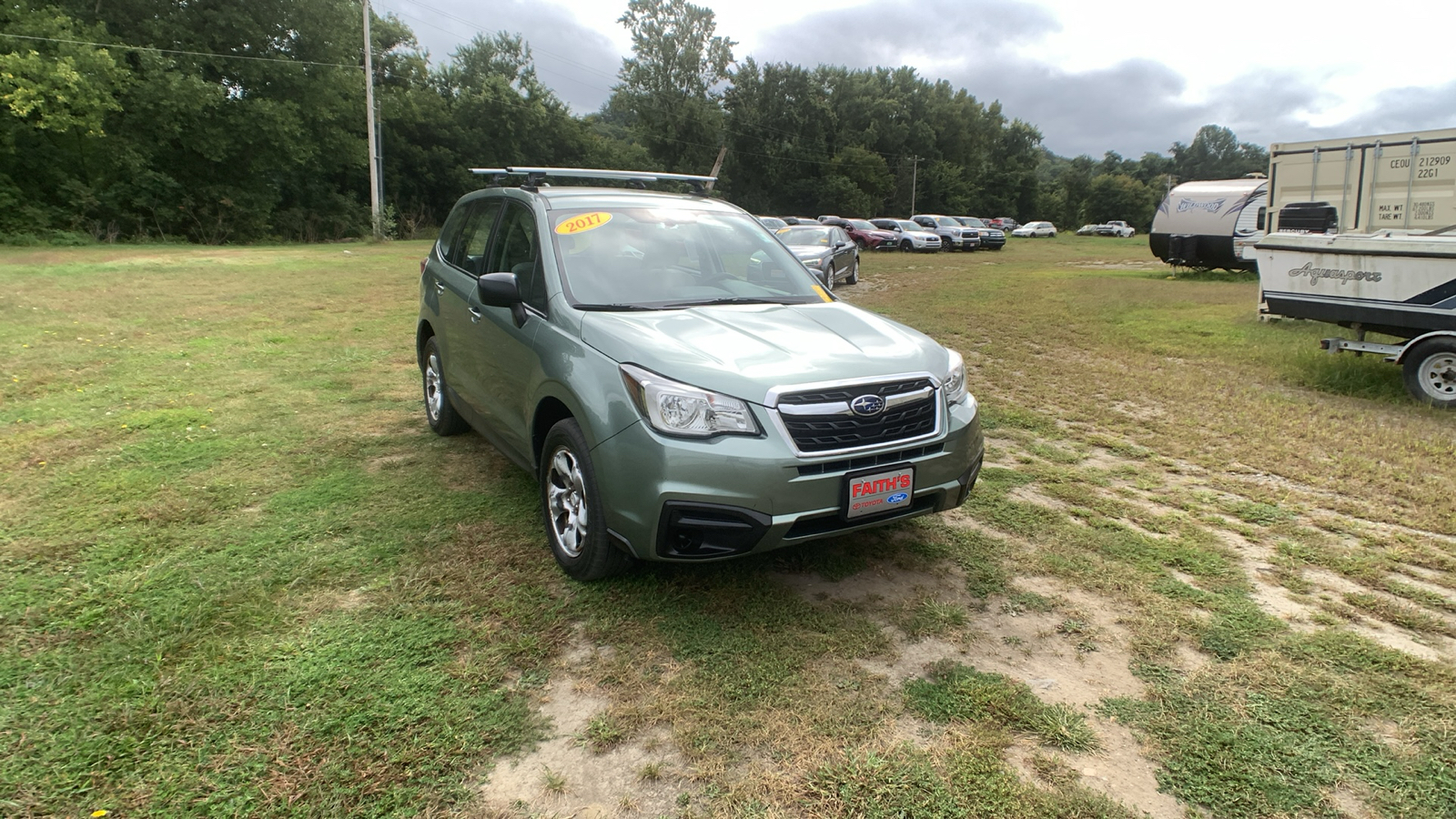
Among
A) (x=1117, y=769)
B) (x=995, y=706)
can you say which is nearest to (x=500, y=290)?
(x=995, y=706)

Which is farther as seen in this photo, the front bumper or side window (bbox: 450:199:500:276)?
side window (bbox: 450:199:500:276)

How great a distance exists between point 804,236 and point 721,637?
1588 cm

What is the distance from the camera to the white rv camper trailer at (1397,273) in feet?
23.6

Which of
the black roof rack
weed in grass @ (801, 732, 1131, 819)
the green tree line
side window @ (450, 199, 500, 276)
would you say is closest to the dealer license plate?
weed in grass @ (801, 732, 1131, 819)

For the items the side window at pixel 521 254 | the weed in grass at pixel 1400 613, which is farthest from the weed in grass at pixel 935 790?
the side window at pixel 521 254

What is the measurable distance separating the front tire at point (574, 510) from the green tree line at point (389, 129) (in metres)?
29.3

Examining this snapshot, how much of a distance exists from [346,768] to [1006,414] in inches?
225

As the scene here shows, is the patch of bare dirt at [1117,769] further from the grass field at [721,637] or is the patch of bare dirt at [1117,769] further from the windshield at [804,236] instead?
the windshield at [804,236]

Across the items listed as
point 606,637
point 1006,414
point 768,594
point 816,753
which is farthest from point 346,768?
point 1006,414

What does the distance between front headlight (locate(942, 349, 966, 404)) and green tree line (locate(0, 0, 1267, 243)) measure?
30403mm

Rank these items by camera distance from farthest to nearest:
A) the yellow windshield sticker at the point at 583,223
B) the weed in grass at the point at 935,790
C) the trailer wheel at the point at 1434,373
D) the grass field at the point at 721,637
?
the trailer wheel at the point at 1434,373
the yellow windshield sticker at the point at 583,223
the grass field at the point at 721,637
the weed in grass at the point at 935,790

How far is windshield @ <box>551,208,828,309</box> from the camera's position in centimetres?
407

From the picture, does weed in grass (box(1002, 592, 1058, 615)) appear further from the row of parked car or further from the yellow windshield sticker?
the row of parked car

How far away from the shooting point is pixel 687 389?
126 inches
